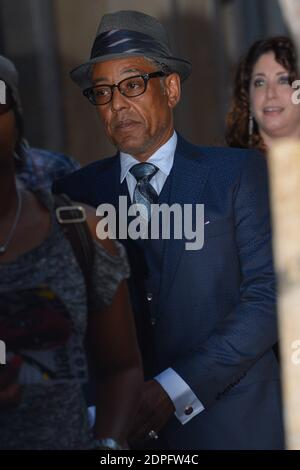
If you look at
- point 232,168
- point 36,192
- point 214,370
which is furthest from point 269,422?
point 36,192

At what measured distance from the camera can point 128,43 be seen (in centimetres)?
382

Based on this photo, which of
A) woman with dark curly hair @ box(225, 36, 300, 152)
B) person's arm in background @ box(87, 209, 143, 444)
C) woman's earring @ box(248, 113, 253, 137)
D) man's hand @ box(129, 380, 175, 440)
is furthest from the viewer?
woman's earring @ box(248, 113, 253, 137)

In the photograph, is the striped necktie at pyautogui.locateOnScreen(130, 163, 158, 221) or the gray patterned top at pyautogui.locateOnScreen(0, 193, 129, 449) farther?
the striped necktie at pyautogui.locateOnScreen(130, 163, 158, 221)

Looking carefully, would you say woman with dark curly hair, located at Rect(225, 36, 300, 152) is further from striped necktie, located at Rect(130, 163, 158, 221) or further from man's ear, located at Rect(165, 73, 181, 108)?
striped necktie, located at Rect(130, 163, 158, 221)

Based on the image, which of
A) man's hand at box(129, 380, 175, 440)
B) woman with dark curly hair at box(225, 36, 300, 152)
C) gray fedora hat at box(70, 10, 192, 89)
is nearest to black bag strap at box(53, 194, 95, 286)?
man's hand at box(129, 380, 175, 440)

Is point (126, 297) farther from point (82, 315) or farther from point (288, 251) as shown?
point (288, 251)

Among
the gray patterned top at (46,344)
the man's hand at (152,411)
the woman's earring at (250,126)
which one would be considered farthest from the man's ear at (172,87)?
the woman's earring at (250,126)

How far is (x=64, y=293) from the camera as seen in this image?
3.33 metres

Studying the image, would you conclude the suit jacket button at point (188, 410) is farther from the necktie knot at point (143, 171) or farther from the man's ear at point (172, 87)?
the man's ear at point (172, 87)

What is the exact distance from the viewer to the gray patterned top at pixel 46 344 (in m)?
3.28

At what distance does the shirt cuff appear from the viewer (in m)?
3.76

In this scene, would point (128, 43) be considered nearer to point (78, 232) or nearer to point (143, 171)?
point (143, 171)

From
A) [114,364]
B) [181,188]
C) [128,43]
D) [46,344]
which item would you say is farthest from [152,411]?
[128,43]

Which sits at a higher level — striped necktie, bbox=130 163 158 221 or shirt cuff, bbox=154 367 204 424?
striped necktie, bbox=130 163 158 221
